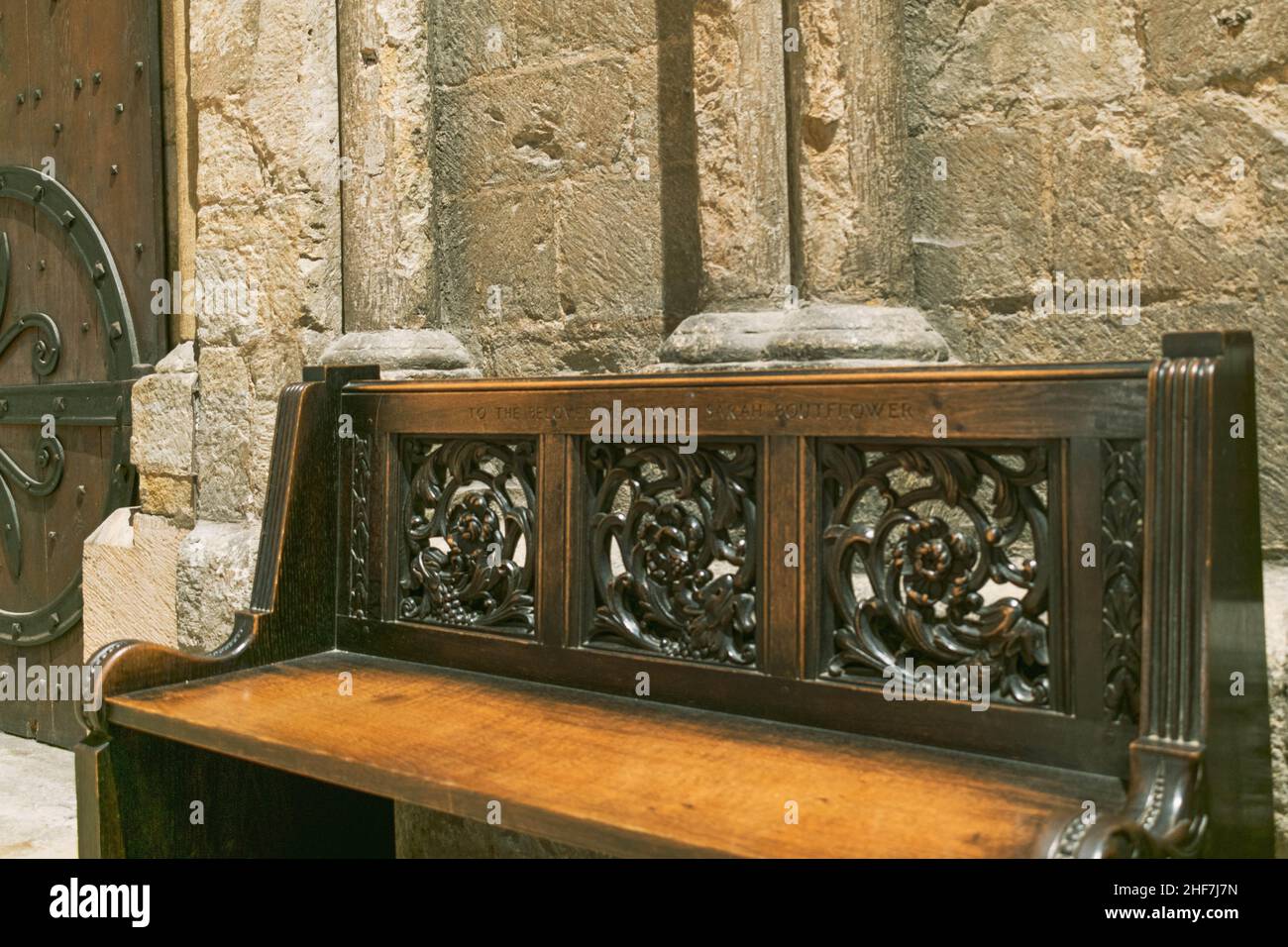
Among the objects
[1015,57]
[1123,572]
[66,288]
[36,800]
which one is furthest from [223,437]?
[1123,572]

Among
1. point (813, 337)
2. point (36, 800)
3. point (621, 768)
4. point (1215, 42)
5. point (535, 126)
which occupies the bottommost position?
point (36, 800)

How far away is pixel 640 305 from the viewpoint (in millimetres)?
2738

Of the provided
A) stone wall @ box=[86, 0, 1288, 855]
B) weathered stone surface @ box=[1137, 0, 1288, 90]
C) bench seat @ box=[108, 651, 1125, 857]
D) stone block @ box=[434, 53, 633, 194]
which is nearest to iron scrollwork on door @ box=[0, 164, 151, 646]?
stone wall @ box=[86, 0, 1288, 855]

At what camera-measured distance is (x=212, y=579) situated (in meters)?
3.03

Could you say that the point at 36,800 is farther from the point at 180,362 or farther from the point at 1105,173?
the point at 1105,173

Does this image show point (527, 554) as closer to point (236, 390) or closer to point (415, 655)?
point (415, 655)

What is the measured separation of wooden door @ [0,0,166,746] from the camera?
140 inches

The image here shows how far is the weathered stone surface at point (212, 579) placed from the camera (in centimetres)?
297

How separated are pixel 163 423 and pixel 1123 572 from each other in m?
2.54

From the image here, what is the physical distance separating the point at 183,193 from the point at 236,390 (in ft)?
2.38

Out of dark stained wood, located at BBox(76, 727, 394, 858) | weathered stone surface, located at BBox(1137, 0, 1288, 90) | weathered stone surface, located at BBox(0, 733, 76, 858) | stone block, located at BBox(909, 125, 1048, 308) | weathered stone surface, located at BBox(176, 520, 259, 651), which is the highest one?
weathered stone surface, located at BBox(1137, 0, 1288, 90)

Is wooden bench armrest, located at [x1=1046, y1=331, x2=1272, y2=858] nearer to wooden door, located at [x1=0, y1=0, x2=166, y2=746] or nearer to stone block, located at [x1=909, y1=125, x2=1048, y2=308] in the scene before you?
stone block, located at [x1=909, y1=125, x2=1048, y2=308]
